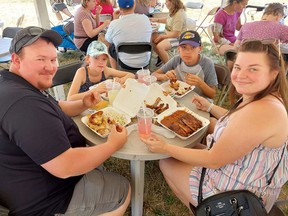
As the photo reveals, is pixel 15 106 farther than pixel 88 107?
No

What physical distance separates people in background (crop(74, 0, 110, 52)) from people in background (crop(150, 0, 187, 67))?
3.20 feet

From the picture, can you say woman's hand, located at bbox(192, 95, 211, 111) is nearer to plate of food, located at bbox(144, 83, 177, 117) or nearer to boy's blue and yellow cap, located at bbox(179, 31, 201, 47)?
plate of food, located at bbox(144, 83, 177, 117)

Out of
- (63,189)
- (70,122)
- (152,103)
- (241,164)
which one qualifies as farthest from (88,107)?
(241,164)

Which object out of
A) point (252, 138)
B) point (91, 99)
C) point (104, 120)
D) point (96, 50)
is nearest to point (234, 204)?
point (252, 138)

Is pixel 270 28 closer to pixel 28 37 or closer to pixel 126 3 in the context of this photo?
pixel 126 3

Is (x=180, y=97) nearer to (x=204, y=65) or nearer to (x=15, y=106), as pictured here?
(x=204, y=65)

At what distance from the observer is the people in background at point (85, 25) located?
13.3ft

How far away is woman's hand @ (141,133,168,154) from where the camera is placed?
56.8 inches

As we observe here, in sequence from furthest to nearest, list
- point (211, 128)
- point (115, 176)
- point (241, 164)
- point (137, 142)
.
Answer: point (211, 128) < point (115, 176) < point (137, 142) < point (241, 164)

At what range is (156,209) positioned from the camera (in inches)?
87.4

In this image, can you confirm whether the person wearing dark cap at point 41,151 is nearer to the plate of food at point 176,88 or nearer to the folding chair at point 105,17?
the plate of food at point 176,88

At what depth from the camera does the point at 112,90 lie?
1968 millimetres

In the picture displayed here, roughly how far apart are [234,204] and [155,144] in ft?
1.85

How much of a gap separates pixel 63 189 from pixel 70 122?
395 millimetres
